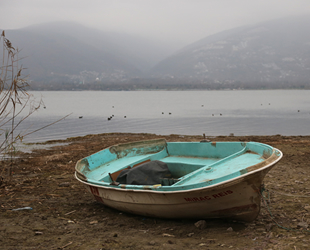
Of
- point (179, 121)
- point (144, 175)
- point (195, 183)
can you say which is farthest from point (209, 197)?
point (179, 121)

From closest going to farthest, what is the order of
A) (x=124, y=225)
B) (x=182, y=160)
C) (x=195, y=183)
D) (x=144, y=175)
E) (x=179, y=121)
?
(x=195, y=183) → (x=124, y=225) → (x=144, y=175) → (x=182, y=160) → (x=179, y=121)

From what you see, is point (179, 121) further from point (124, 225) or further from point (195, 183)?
point (195, 183)

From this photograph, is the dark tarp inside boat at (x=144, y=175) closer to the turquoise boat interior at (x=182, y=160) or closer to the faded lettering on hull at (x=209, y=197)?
the turquoise boat interior at (x=182, y=160)

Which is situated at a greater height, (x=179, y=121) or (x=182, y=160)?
(x=182, y=160)

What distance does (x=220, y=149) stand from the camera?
8844 mm

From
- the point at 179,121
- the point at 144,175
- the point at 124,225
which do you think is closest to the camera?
the point at 124,225

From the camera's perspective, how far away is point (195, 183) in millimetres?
5766

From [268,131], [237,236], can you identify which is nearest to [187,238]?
[237,236]

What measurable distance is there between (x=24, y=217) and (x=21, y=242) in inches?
56.6

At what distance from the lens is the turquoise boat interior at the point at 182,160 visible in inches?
258

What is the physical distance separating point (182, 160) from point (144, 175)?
1845 mm

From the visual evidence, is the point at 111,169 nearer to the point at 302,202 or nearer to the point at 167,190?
the point at 167,190

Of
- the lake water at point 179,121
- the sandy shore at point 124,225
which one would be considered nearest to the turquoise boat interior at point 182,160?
the sandy shore at point 124,225

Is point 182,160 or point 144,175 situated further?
point 182,160
